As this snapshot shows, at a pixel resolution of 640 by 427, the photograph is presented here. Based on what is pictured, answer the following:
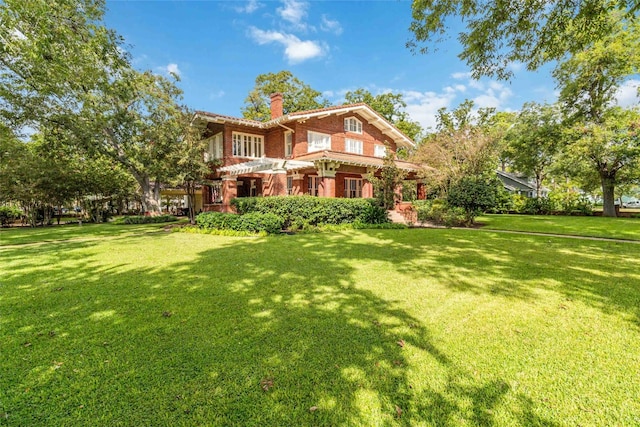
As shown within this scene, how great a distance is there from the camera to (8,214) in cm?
→ 2169

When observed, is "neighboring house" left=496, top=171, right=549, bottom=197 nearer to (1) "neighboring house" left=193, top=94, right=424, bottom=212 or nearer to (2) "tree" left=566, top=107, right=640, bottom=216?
(2) "tree" left=566, top=107, right=640, bottom=216

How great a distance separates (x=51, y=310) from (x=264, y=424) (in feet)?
13.1

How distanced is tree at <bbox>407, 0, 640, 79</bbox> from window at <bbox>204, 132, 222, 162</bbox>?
50.3ft

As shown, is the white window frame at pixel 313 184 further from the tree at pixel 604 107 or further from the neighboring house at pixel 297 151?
the tree at pixel 604 107

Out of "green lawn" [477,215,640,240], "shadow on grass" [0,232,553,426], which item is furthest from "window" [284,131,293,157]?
"shadow on grass" [0,232,553,426]

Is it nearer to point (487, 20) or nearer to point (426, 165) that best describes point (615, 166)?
point (426, 165)

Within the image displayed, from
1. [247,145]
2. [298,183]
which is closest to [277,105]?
[247,145]

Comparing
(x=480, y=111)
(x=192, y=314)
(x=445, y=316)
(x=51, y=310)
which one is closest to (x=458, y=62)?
(x=445, y=316)

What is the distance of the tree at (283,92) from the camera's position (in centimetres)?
3703

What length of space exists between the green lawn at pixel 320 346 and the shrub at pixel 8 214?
2279cm

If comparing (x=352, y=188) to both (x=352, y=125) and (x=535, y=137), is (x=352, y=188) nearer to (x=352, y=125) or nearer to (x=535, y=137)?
(x=352, y=125)

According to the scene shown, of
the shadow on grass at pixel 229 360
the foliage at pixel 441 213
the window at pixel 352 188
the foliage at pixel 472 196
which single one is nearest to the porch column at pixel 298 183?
the window at pixel 352 188

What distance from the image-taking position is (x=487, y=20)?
7.25m

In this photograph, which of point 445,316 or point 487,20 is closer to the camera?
point 445,316
